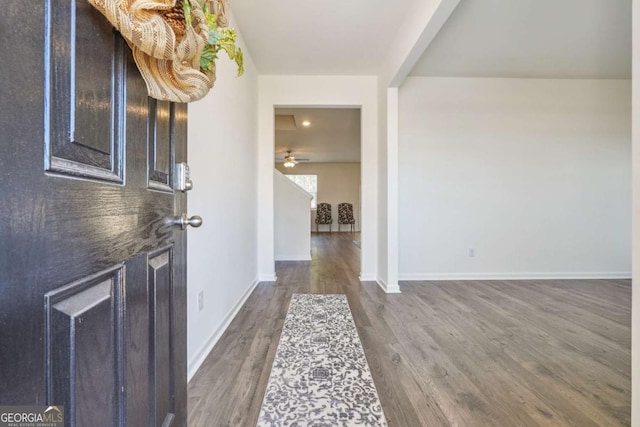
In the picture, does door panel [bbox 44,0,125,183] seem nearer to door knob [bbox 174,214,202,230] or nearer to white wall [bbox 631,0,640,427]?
door knob [bbox 174,214,202,230]

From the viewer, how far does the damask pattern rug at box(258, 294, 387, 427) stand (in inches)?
50.5

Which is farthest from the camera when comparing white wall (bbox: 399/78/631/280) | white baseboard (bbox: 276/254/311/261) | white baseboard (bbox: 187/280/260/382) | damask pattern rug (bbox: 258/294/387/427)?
white baseboard (bbox: 276/254/311/261)

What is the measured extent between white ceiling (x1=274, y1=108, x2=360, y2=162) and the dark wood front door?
415 cm

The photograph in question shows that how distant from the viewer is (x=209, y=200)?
6.06 feet

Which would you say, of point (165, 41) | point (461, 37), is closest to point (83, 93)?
point (165, 41)

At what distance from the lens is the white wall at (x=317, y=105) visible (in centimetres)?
364

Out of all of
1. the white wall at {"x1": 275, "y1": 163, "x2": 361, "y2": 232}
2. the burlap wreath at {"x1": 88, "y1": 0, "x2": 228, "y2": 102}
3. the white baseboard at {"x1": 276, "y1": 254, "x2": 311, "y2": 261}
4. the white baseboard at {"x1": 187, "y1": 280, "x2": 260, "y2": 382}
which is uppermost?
the white wall at {"x1": 275, "y1": 163, "x2": 361, "y2": 232}

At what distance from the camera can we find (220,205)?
2.09m

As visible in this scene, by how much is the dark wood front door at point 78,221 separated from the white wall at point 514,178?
3347 millimetres

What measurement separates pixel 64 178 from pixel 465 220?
3.96 meters

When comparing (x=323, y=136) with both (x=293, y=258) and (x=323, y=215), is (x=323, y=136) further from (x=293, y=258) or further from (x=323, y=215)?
(x=323, y=215)

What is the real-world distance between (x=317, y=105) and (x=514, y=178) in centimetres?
261

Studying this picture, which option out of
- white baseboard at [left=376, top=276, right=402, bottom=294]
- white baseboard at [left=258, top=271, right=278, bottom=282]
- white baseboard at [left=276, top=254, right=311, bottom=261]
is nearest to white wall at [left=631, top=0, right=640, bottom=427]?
white baseboard at [left=376, top=276, right=402, bottom=294]

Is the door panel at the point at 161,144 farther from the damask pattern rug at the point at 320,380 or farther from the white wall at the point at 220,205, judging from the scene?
the damask pattern rug at the point at 320,380
